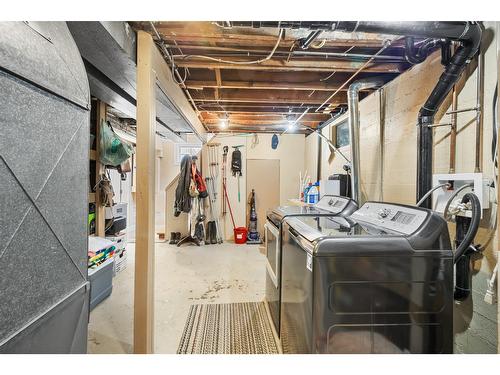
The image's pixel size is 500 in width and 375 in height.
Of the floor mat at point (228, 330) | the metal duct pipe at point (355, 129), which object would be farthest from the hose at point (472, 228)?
the floor mat at point (228, 330)

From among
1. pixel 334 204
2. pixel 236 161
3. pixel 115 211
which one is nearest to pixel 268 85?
pixel 334 204

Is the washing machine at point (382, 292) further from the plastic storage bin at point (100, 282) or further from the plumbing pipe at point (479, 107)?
the plastic storage bin at point (100, 282)

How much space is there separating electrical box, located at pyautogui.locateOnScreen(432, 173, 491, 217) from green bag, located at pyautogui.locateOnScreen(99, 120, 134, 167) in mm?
3271

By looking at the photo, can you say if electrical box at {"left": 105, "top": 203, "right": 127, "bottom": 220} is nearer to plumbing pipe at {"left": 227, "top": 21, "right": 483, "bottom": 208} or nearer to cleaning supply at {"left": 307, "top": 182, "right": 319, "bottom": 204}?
cleaning supply at {"left": 307, "top": 182, "right": 319, "bottom": 204}

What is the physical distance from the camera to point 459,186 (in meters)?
1.38

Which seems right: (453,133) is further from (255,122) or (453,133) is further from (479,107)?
(255,122)

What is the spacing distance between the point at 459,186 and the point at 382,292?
902mm

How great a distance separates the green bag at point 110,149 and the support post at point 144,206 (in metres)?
1.60

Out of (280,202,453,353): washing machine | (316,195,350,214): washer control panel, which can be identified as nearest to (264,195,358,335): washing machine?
(316,195,350,214): washer control panel

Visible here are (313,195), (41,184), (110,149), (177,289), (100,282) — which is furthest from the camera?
(313,195)

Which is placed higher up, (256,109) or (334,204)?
(256,109)

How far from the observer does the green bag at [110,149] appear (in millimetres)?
2820

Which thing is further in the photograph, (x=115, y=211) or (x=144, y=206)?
(x=115, y=211)
